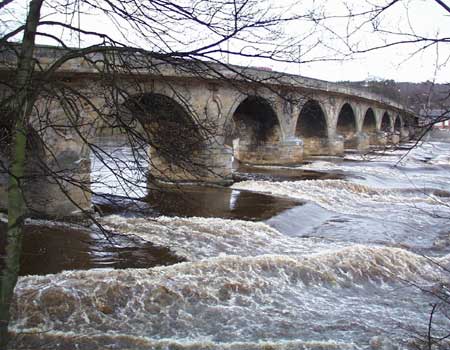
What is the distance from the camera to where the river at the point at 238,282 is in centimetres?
545

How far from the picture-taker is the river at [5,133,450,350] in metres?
5.45

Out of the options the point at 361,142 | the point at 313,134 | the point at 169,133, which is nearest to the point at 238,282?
the point at 169,133

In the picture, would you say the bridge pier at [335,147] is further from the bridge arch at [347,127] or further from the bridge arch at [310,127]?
the bridge arch at [347,127]

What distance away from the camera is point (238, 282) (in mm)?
6965

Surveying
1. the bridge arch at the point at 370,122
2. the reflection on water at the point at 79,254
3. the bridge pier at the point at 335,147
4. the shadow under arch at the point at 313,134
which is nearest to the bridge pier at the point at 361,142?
the bridge arch at the point at 370,122

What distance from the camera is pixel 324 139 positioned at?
101ft

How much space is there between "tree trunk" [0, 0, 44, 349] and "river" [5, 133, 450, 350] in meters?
0.77

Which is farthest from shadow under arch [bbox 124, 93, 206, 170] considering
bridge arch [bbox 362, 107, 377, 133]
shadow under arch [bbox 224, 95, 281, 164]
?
bridge arch [bbox 362, 107, 377, 133]

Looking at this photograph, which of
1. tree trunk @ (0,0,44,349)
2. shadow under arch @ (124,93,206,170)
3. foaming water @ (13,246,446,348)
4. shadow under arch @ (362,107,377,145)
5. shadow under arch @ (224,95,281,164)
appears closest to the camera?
tree trunk @ (0,0,44,349)

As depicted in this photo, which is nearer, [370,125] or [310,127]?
[310,127]

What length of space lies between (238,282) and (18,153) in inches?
178

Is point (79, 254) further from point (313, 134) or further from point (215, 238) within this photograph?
point (313, 134)

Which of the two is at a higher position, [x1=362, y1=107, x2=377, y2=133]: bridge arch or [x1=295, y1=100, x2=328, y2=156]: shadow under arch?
[x1=362, y1=107, x2=377, y2=133]: bridge arch

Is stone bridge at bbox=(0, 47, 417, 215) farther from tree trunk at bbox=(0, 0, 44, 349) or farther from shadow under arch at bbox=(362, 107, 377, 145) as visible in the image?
tree trunk at bbox=(0, 0, 44, 349)
